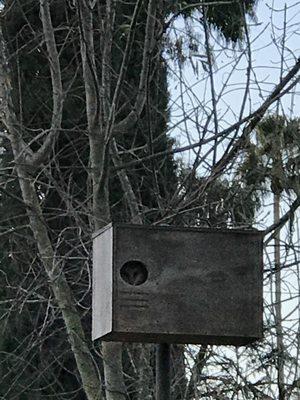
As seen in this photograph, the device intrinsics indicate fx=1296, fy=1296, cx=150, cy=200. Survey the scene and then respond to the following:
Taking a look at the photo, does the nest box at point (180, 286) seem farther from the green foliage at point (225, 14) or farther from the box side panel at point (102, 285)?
the green foliage at point (225, 14)

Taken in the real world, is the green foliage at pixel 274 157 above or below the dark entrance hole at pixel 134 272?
above

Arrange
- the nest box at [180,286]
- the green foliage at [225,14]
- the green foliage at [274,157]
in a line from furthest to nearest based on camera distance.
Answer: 1. the green foliage at [225,14]
2. the green foliage at [274,157]
3. the nest box at [180,286]

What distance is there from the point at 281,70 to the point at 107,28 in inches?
37.2

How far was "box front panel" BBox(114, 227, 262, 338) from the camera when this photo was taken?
415 cm

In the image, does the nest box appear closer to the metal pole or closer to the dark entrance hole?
the dark entrance hole

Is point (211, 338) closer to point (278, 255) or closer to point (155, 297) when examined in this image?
point (155, 297)

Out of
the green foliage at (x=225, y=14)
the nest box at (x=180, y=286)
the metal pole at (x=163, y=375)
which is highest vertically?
the green foliage at (x=225, y=14)

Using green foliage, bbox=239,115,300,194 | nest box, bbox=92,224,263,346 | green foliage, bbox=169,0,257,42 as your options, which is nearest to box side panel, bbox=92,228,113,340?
nest box, bbox=92,224,263,346

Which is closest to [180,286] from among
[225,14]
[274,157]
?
[274,157]

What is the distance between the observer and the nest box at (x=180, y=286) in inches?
163

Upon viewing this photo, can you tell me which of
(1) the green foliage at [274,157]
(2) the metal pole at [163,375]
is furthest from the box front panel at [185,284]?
(1) the green foliage at [274,157]

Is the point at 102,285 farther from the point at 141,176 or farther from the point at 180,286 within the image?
the point at 141,176

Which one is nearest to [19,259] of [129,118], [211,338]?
[129,118]

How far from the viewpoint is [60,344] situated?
7.86 metres
